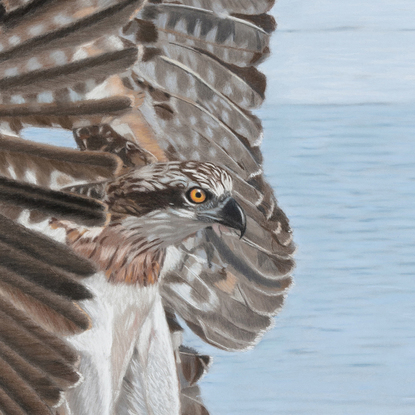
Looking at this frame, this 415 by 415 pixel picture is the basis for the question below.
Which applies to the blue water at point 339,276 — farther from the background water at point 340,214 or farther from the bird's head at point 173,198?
the bird's head at point 173,198

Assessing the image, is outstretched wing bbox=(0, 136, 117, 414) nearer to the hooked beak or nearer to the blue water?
the hooked beak

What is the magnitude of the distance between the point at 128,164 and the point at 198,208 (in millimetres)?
122

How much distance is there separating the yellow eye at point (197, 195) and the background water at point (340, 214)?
0.18m

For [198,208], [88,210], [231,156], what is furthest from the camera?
[231,156]

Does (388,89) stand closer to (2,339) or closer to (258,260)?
(258,260)

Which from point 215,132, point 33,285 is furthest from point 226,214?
point 33,285

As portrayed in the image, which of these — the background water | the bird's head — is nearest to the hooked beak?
the bird's head

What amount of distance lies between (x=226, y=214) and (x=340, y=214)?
22cm

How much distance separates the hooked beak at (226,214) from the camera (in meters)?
0.71

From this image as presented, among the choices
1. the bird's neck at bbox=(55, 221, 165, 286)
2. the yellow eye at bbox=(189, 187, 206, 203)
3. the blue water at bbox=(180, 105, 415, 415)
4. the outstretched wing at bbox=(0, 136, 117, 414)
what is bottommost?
the blue water at bbox=(180, 105, 415, 415)

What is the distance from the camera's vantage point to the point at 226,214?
0.72 m

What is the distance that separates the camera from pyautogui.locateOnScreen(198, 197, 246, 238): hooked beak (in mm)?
714

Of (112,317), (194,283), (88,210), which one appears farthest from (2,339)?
(194,283)

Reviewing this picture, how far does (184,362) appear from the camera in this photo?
0.83 m
